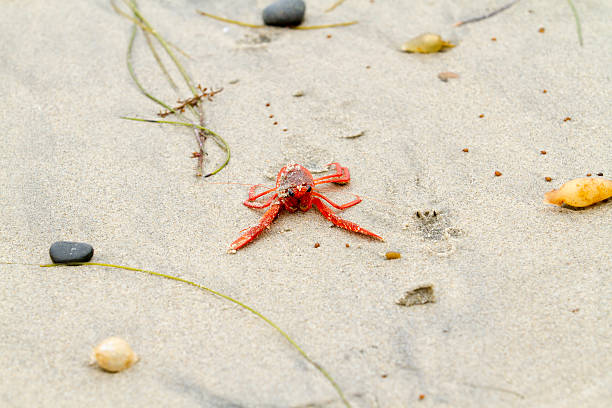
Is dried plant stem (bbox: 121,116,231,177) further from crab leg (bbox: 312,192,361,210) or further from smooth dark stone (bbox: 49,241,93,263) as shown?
smooth dark stone (bbox: 49,241,93,263)

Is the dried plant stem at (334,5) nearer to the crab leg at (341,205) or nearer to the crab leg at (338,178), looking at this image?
the crab leg at (338,178)

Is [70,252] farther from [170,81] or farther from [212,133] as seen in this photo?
[170,81]

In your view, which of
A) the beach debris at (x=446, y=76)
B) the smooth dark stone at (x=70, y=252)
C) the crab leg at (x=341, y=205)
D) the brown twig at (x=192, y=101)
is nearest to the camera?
the smooth dark stone at (x=70, y=252)

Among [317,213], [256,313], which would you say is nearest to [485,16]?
[317,213]

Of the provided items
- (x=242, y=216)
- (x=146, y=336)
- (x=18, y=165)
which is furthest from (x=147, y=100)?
(x=146, y=336)

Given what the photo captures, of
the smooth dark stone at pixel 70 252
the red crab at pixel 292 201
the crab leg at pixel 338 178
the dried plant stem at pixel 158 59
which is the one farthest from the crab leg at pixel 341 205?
the dried plant stem at pixel 158 59

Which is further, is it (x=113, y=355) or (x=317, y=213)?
(x=317, y=213)
